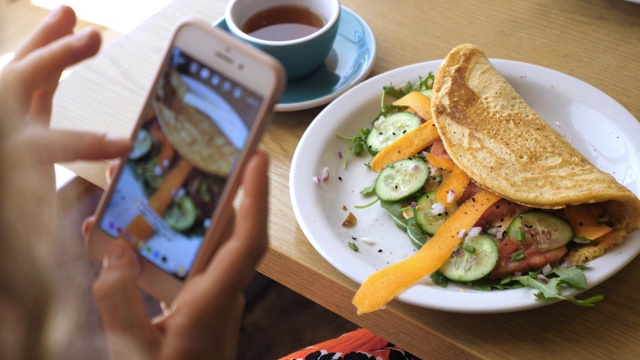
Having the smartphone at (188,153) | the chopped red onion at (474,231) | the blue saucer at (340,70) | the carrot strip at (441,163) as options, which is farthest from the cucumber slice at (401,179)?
the smartphone at (188,153)

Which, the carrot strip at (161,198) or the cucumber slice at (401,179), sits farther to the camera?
the cucumber slice at (401,179)

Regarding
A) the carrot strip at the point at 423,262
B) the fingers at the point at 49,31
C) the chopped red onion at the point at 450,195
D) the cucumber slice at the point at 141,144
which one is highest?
the fingers at the point at 49,31

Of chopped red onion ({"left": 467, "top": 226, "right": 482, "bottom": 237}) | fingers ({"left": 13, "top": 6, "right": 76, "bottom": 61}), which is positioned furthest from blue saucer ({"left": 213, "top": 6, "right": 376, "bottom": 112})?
fingers ({"left": 13, "top": 6, "right": 76, "bottom": 61})

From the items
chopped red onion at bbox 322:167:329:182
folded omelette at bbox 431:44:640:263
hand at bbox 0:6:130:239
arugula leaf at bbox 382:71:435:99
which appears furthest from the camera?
arugula leaf at bbox 382:71:435:99

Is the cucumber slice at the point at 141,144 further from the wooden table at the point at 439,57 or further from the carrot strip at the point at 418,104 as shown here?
the carrot strip at the point at 418,104

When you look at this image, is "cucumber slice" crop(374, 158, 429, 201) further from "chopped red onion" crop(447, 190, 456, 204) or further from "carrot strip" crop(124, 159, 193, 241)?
"carrot strip" crop(124, 159, 193, 241)

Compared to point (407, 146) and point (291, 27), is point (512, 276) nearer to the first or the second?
point (407, 146)
